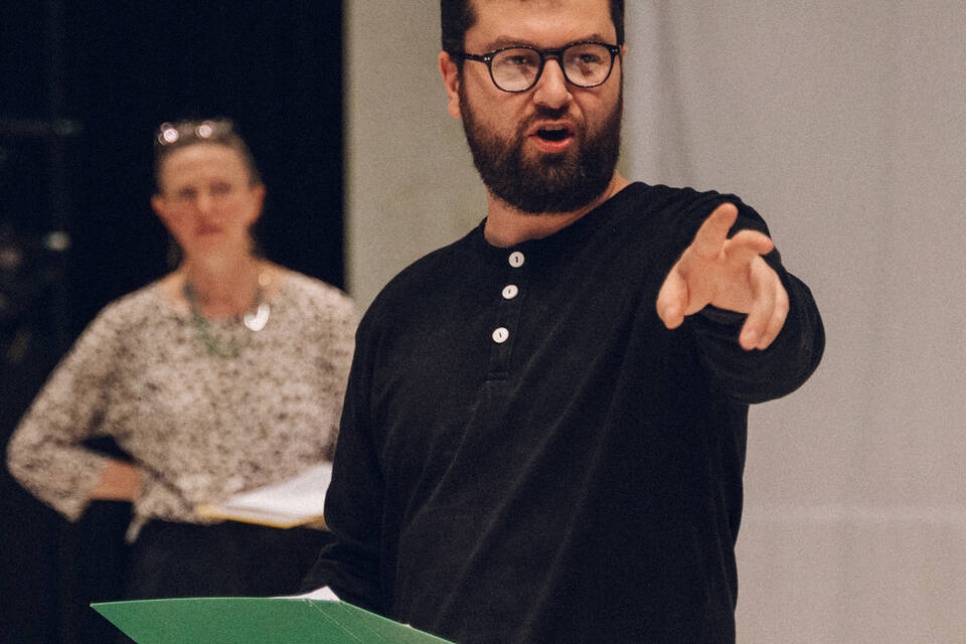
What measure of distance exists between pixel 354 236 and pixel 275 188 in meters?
0.87

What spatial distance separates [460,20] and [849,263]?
2.18 ft

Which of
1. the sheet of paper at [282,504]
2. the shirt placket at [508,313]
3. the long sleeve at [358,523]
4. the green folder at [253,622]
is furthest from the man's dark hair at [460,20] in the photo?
the sheet of paper at [282,504]

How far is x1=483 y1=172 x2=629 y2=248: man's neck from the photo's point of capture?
51.7 inches

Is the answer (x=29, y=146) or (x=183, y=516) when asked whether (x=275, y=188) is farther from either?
(x=183, y=516)

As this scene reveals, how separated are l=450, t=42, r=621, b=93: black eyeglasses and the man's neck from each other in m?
0.12

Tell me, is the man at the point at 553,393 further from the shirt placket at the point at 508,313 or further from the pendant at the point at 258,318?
the pendant at the point at 258,318

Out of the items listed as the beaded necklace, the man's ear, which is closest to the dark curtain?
the beaded necklace

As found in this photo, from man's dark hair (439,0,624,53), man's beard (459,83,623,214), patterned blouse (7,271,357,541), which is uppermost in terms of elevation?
man's dark hair (439,0,624,53)

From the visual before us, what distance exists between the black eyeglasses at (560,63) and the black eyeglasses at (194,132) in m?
1.51

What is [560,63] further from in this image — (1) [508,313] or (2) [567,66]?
(1) [508,313]

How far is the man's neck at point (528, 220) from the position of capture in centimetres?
131

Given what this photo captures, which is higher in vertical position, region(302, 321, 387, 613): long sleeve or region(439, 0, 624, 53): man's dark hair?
region(439, 0, 624, 53): man's dark hair

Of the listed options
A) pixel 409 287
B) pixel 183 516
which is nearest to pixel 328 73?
pixel 183 516

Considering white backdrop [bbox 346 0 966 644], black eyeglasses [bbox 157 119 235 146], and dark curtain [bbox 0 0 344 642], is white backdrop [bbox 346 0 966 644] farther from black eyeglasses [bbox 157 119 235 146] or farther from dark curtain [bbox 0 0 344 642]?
dark curtain [bbox 0 0 344 642]
